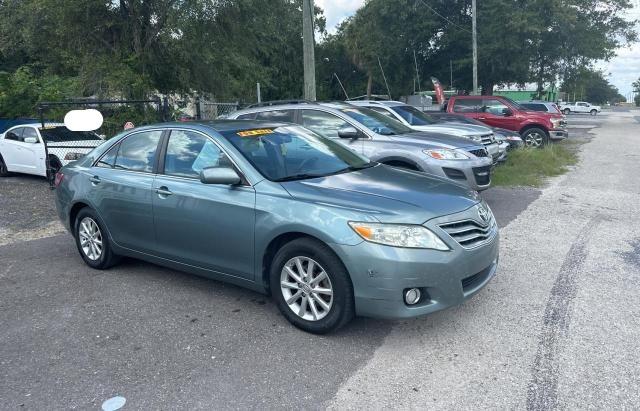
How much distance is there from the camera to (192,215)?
4.65 m

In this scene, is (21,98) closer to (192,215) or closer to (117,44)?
(117,44)

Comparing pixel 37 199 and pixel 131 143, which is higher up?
pixel 131 143

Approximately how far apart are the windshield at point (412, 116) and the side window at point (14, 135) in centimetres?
822

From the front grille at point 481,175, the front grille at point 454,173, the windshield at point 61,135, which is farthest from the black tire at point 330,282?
the windshield at point 61,135

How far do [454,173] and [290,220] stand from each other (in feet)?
14.6

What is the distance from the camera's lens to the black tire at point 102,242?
18.2 feet

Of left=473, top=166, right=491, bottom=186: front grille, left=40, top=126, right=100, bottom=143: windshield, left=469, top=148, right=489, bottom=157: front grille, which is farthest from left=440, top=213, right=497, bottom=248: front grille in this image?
left=40, top=126, right=100, bottom=143: windshield

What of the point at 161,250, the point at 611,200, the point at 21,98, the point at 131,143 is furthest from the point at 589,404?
the point at 21,98

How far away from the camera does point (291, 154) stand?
15.9ft

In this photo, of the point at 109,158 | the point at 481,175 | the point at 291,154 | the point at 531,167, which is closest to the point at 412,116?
the point at 531,167

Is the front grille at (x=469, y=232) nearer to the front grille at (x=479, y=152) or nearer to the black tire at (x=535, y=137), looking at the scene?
the front grille at (x=479, y=152)

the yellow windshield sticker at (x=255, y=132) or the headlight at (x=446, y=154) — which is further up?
the yellow windshield sticker at (x=255, y=132)

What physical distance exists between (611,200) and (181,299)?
296 inches

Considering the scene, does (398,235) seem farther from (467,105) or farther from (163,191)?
(467,105)
